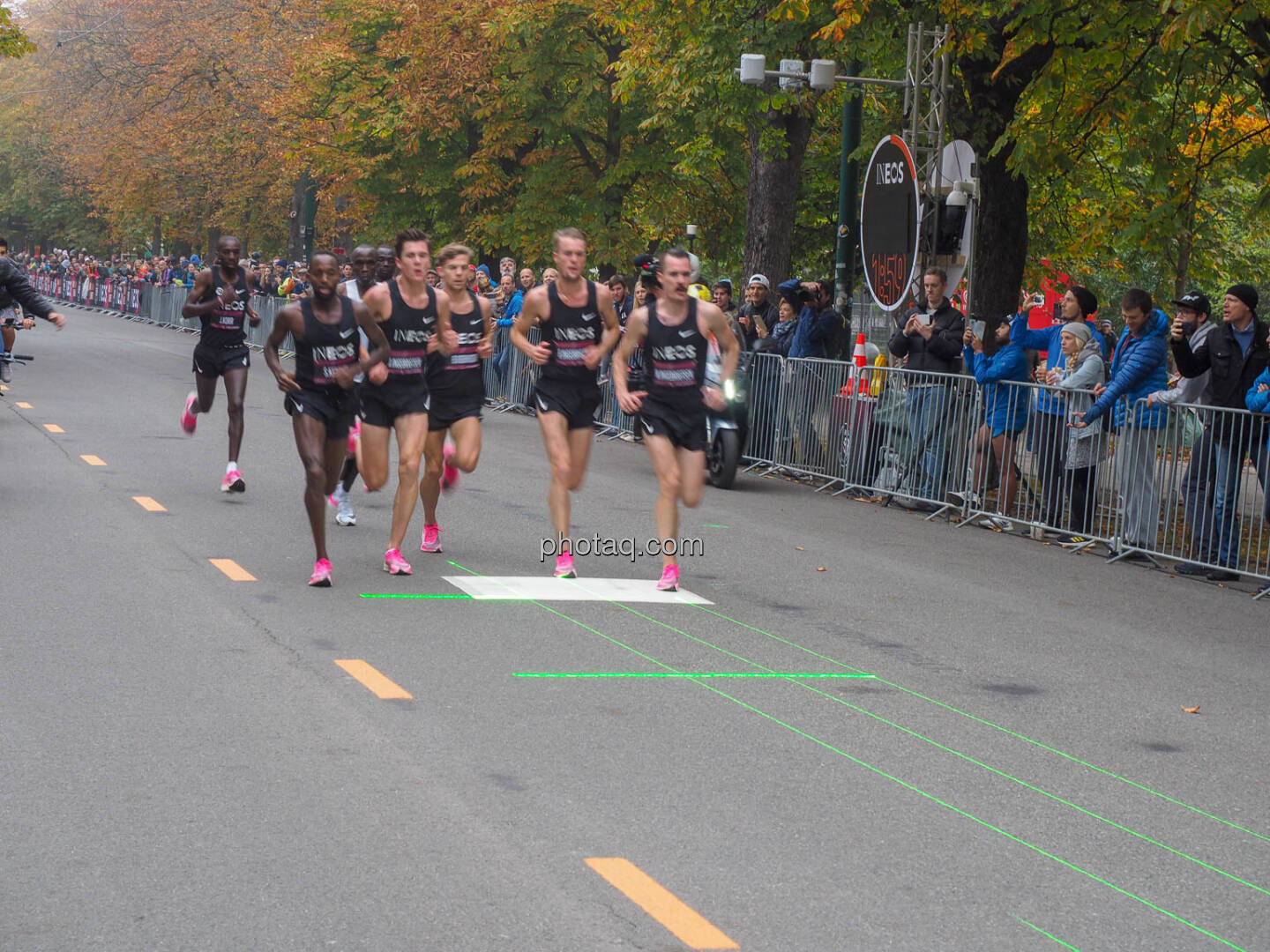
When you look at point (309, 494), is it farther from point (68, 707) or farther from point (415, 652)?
point (68, 707)

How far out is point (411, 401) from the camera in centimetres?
1002

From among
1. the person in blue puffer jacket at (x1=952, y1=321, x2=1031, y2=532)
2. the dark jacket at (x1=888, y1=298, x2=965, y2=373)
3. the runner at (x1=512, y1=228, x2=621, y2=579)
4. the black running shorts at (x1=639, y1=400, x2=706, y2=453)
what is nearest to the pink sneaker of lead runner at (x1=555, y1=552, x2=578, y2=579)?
the runner at (x1=512, y1=228, x2=621, y2=579)

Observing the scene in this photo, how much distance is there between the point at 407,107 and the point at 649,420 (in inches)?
990

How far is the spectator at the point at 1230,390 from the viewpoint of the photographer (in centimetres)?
1157

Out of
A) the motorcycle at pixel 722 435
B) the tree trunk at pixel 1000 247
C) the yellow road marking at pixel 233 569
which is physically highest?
the tree trunk at pixel 1000 247

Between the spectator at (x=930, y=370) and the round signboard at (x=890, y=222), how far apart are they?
1374 millimetres

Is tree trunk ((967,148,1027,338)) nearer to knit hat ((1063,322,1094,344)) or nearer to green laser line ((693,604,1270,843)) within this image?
knit hat ((1063,322,1094,344))

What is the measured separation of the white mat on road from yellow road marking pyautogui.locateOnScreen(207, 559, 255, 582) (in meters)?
1.12

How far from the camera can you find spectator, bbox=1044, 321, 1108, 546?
12727 mm

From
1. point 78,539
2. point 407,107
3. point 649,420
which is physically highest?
point 407,107

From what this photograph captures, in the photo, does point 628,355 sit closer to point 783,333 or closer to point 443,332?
point 443,332

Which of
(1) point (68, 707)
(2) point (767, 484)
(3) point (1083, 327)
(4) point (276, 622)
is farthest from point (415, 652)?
(2) point (767, 484)

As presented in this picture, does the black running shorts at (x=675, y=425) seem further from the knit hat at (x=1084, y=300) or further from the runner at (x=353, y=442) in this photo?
the knit hat at (x=1084, y=300)

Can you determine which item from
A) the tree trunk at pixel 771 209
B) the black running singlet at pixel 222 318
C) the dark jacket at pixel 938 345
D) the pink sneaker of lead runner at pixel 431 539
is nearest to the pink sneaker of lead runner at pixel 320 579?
the pink sneaker of lead runner at pixel 431 539
